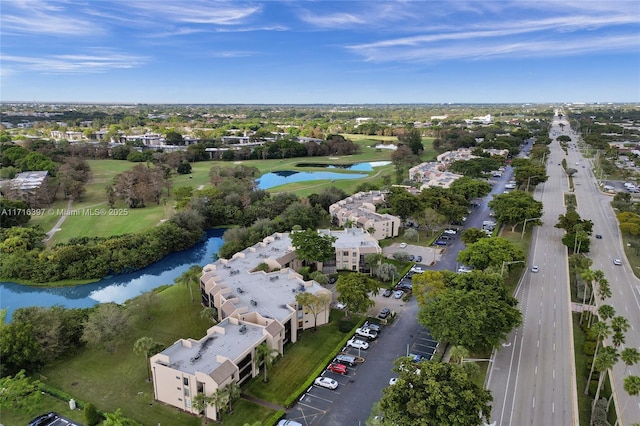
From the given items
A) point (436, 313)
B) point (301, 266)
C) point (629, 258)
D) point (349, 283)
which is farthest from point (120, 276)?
point (629, 258)

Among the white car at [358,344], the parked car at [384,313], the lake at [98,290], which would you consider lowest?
the lake at [98,290]

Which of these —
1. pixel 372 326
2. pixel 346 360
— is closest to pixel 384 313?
pixel 372 326

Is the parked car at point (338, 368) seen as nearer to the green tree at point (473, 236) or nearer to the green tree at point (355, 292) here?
the green tree at point (355, 292)

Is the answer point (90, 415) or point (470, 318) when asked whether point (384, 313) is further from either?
point (90, 415)

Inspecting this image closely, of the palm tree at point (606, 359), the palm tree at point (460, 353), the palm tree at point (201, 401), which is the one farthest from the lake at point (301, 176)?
the palm tree at point (606, 359)

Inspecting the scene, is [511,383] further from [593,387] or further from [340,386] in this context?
[340,386]

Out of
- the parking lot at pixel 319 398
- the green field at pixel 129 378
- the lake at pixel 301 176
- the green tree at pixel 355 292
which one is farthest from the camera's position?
the lake at pixel 301 176

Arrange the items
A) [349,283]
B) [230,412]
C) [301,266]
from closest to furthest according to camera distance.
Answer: [230,412] < [349,283] < [301,266]
